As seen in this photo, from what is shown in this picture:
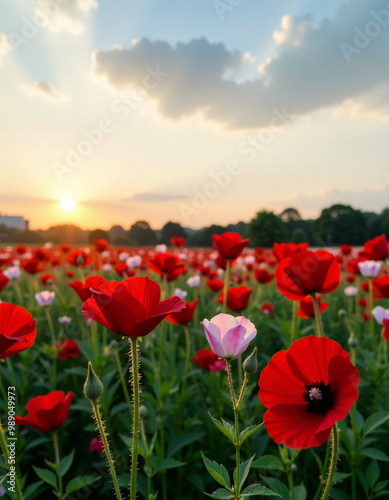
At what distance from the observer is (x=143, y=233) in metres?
17.1

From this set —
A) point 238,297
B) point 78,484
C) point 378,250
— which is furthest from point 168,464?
point 378,250

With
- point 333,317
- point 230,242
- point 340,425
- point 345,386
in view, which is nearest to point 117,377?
point 230,242

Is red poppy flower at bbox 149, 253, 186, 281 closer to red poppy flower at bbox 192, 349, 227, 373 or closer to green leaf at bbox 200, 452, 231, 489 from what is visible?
red poppy flower at bbox 192, 349, 227, 373

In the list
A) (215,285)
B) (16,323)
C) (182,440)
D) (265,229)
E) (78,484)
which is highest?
(265,229)

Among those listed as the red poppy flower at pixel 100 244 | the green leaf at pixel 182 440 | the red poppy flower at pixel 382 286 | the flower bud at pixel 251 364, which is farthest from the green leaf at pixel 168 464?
the red poppy flower at pixel 100 244

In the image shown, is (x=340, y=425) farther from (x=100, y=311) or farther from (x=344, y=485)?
(x=100, y=311)

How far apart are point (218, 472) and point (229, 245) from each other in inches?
55.5

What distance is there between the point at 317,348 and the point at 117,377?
114 inches

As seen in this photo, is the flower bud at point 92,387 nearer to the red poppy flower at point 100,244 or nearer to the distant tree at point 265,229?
the red poppy flower at point 100,244

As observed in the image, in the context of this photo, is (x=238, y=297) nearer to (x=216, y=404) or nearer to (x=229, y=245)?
(x=229, y=245)

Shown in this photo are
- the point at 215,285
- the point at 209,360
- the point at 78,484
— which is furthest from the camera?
the point at 215,285

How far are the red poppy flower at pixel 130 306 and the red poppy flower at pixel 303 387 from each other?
0.84ft

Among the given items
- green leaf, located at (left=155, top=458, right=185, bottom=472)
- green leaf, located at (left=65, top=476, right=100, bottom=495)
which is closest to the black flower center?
green leaf, located at (left=65, top=476, right=100, bottom=495)

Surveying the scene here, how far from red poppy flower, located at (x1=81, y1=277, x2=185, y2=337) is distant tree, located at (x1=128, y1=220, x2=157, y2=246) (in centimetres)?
1531
